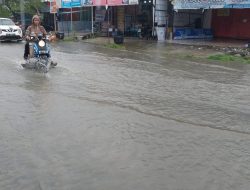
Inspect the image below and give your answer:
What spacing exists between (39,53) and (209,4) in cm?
1277

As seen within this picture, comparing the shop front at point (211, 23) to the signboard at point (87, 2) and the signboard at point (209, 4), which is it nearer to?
the signboard at point (209, 4)

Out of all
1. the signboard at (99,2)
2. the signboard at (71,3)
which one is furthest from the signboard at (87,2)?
the signboard at (71,3)

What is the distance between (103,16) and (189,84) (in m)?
22.7

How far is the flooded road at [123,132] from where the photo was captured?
16.3 ft

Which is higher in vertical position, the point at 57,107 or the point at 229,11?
the point at 229,11

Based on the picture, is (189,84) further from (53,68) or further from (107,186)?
(107,186)

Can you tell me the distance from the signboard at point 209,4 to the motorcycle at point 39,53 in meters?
11.7

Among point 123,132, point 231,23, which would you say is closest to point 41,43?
point 123,132

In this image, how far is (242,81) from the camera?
12.0 meters

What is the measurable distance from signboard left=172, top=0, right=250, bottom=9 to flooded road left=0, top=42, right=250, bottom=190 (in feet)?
33.1

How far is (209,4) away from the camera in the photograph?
896 inches

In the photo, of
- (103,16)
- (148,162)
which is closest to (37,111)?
(148,162)

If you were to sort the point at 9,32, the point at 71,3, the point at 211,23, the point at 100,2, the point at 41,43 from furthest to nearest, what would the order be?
the point at 71,3 < the point at 100,2 < the point at 211,23 < the point at 9,32 < the point at 41,43

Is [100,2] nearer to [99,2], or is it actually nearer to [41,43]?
[99,2]
